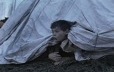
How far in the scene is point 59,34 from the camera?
17.3ft

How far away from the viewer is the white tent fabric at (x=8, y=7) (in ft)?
23.6

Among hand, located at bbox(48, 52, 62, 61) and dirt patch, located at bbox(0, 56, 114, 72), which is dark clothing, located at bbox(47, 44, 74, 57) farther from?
dirt patch, located at bbox(0, 56, 114, 72)

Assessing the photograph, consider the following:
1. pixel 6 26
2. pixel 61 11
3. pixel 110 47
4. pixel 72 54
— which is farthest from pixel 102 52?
pixel 6 26

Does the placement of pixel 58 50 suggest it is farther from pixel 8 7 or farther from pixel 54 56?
pixel 8 7

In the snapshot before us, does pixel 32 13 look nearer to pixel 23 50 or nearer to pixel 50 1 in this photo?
pixel 50 1

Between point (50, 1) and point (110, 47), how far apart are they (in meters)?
1.63

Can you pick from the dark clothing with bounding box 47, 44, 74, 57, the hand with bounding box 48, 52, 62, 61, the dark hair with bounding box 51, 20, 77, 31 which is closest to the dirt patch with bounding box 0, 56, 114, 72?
the hand with bounding box 48, 52, 62, 61

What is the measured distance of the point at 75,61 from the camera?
5141mm

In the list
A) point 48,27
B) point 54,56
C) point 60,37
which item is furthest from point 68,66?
point 48,27

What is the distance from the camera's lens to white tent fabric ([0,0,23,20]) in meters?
7.20

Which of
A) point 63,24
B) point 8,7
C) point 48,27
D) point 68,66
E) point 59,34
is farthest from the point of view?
point 8,7

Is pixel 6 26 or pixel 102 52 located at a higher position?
pixel 6 26

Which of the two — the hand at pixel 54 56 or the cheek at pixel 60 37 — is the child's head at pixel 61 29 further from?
the hand at pixel 54 56

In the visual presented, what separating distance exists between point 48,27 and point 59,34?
1.34 feet
